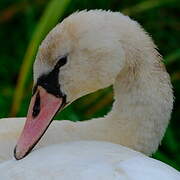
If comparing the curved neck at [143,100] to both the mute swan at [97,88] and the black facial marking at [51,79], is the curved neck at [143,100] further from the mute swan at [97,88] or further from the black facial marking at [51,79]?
the black facial marking at [51,79]

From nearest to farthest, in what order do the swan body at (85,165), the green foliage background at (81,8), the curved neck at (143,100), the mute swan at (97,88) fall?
the swan body at (85,165) → the mute swan at (97,88) → the curved neck at (143,100) → the green foliage background at (81,8)

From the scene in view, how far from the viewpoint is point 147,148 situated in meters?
2.34

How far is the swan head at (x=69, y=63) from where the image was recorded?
7.11 feet

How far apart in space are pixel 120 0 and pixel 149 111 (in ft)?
4.85

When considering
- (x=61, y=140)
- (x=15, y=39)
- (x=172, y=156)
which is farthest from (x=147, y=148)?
(x=15, y=39)

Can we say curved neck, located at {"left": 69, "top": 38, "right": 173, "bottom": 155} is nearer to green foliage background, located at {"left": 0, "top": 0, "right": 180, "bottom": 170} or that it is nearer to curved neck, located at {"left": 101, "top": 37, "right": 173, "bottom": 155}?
curved neck, located at {"left": 101, "top": 37, "right": 173, "bottom": 155}

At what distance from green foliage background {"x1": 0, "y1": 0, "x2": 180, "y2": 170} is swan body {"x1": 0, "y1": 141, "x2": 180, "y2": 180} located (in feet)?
3.47

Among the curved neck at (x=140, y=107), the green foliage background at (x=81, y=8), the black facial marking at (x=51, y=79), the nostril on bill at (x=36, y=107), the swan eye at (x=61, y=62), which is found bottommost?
the green foliage background at (x=81, y=8)

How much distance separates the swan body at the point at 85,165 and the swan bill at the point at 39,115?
0.09 m

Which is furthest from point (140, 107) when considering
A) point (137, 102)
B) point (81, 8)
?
point (81, 8)

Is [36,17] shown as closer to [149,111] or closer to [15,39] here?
[15,39]

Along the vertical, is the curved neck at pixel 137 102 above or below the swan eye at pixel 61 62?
below

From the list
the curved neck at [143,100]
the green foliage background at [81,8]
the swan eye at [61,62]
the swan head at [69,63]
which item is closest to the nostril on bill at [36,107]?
the swan head at [69,63]

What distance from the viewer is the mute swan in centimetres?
201
